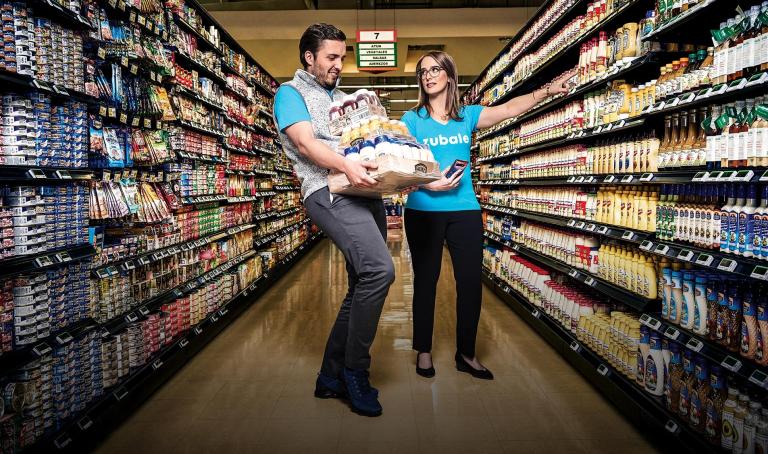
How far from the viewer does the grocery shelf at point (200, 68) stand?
4079mm

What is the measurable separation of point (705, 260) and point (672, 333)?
0.41 metres

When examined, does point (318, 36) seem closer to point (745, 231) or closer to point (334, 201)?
point (334, 201)

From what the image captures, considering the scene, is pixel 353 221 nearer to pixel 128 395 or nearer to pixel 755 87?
pixel 128 395

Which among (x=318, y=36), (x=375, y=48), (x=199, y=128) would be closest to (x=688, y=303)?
(x=318, y=36)

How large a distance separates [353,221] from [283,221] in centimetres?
608

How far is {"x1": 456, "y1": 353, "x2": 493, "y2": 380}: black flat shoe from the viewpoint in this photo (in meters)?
3.20

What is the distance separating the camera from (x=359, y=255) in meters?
2.48

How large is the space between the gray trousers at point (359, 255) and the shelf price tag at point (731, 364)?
1.35 m

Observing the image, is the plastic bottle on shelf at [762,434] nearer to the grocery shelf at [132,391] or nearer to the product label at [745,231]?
the product label at [745,231]

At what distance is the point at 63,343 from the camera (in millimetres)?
2246

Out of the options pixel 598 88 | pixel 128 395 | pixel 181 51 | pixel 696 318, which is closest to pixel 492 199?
pixel 598 88

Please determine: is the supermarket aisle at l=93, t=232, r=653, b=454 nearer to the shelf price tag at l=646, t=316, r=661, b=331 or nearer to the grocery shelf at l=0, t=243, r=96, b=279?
the shelf price tag at l=646, t=316, r=661, b=331

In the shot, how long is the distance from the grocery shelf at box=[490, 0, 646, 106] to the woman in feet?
2.01

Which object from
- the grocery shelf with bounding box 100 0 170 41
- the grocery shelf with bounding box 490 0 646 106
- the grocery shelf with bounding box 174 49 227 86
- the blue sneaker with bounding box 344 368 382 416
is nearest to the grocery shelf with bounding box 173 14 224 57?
the grocery shelf with bounding box 174 49 227 86
